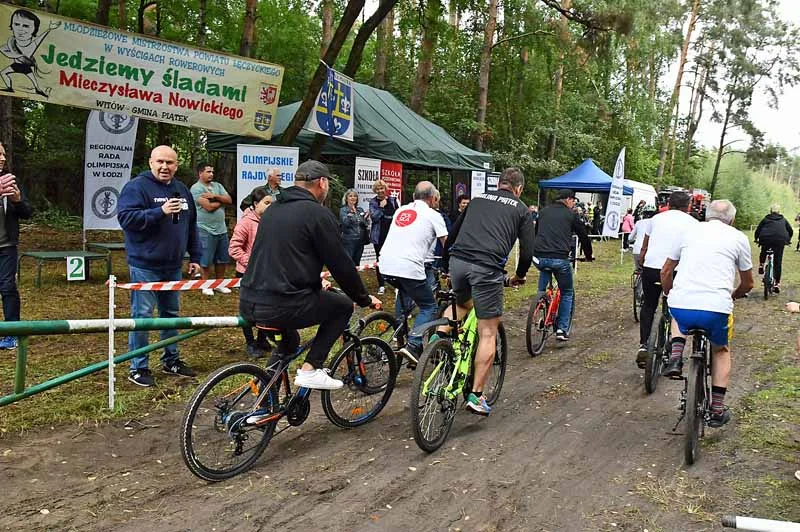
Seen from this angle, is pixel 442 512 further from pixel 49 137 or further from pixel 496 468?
pixel 49 137

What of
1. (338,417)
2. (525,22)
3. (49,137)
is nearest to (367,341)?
(338,417)

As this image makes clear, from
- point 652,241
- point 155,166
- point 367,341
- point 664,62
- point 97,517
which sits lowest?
point 97,517

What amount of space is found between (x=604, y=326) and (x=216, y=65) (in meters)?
6.63

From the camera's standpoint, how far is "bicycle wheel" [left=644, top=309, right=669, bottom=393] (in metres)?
6.38

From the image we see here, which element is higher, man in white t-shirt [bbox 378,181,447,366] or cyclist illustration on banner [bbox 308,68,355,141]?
cyclist illustration on banner [bbox 308,68,355,141]

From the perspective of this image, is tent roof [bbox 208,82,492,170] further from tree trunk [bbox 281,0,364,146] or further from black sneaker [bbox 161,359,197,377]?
black sneaker [bbox 161,359,197,377]

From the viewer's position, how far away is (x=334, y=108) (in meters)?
10.8

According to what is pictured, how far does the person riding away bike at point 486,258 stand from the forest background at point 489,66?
6354 mm

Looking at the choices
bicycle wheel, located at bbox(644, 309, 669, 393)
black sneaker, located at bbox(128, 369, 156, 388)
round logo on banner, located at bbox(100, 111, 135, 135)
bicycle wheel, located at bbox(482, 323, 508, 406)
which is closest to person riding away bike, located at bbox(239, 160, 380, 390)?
bicycle wheel, located at bbox(482, 323, 508, 406)

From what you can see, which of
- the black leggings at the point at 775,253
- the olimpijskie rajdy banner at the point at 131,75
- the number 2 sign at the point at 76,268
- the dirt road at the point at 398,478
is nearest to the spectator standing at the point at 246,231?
the number 2 sign at the point at 76,268

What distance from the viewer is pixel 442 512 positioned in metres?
3.80

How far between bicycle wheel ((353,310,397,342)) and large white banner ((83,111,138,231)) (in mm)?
5983

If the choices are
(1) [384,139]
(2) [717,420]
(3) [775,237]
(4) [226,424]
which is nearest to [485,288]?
(2) [717,420]

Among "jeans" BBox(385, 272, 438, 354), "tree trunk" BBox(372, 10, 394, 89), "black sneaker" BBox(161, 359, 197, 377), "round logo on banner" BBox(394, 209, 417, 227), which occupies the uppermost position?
"tree trunk" BBox(372, 10, 394, 89)
